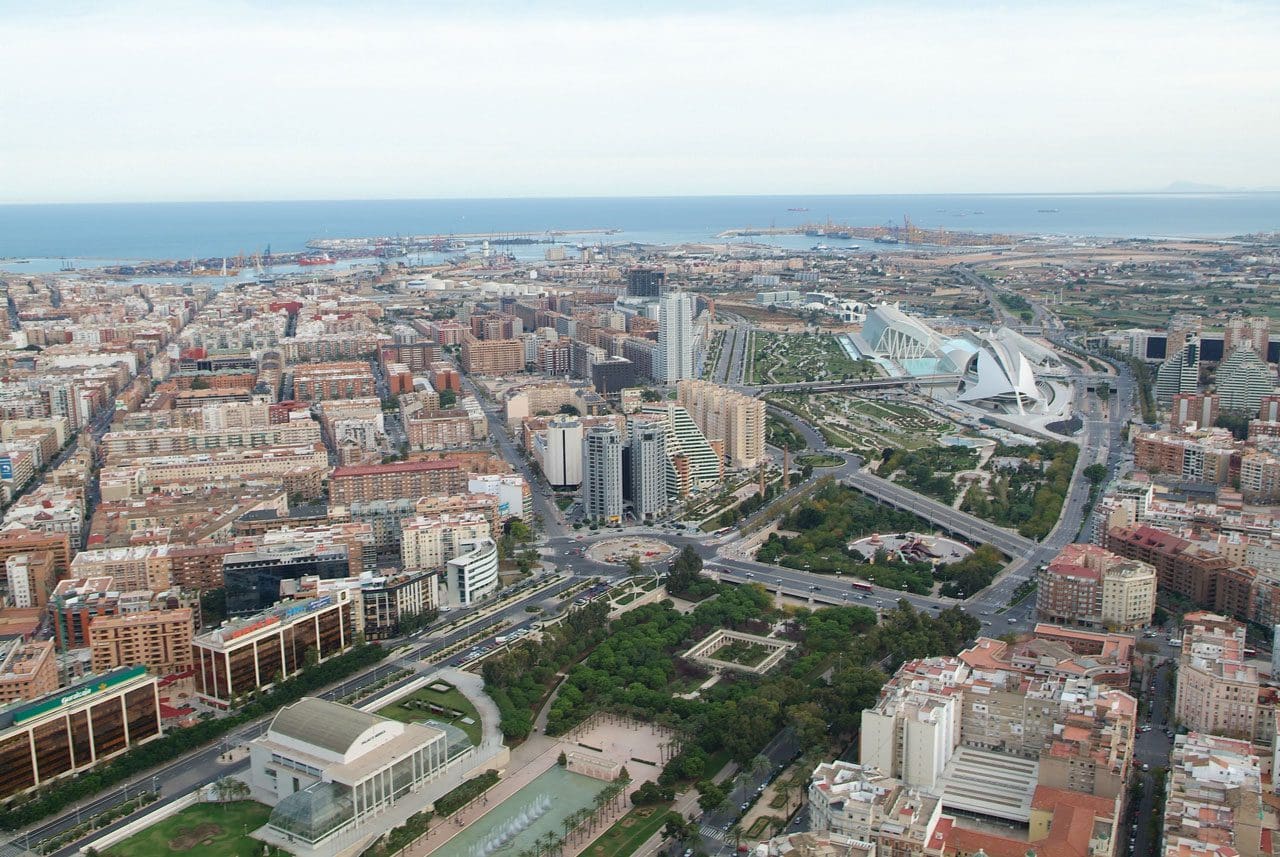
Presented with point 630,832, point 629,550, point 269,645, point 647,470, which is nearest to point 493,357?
point 647,470

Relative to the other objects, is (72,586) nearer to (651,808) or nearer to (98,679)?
(98,679)

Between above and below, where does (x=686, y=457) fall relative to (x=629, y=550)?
above

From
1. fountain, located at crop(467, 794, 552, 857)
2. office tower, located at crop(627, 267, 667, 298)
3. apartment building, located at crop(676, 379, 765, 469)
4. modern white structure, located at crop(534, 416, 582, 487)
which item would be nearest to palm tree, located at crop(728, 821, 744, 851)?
fountain, located at crop(467, 794, 552, 857)

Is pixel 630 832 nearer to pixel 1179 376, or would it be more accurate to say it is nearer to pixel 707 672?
pixel 707 672

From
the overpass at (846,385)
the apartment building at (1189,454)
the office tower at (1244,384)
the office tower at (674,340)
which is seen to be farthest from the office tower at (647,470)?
the office tower at (1244,384)

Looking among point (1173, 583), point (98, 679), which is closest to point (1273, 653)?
point (1173, 583)

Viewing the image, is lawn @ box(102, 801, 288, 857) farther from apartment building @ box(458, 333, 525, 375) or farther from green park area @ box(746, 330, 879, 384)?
apartment building @ box(458, 333, 525, 375)
